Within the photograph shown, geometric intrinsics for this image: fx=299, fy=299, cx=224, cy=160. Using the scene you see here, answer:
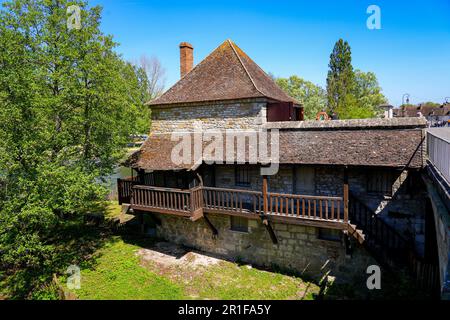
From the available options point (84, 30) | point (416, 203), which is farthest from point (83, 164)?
point (416, 203)

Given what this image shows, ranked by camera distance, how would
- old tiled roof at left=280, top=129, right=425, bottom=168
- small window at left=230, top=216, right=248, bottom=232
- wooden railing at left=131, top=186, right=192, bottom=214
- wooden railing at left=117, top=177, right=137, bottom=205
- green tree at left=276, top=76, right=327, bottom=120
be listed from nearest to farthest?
old tiled roof at left=280, top=129, right=425, bottom=168, wooden railing at left=131, top=186, right=192, bottom=214, small window at left=230, top=216, right=248, bottom=232, wooden railing at left=117, top=177, right=137, bottom=205, green tree at left=276, top=76, right=327, bottom=120

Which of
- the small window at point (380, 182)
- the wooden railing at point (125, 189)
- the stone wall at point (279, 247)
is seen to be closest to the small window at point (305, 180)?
the stone wall at point (279, 247)

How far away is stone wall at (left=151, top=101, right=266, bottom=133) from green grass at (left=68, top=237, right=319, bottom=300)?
6.65m

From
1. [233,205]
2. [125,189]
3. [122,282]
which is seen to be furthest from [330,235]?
[125,189]

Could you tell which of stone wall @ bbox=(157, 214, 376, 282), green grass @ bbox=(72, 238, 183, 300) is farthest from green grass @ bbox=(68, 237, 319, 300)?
stone wall @ bbox=(157, 214, 376, 282)

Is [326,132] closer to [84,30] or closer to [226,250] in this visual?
[226,250]

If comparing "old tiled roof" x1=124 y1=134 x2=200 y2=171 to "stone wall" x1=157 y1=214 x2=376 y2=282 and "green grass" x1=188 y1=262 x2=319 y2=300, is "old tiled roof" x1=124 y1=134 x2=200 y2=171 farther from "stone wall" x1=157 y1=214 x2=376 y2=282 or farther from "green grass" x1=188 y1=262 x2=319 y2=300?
"green grass" x1=188 y1=262 x2=319 y2=300

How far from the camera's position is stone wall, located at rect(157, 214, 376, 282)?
465 inches

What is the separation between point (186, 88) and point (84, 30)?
18.2ft

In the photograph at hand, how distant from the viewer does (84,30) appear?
47.2ft

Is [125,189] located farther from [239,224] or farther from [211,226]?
[239,224]

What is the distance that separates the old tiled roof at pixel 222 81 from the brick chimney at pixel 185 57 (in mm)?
1347

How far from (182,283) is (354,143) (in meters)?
8.86
